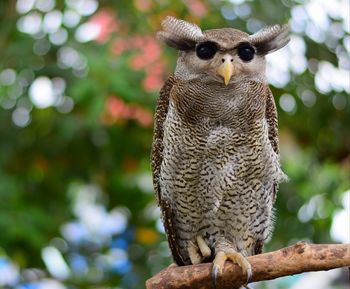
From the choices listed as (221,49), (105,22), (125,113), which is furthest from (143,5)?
(221,49)

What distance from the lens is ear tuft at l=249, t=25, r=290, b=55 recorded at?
10.00 feet

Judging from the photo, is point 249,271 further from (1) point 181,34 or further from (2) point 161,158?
(1) point 181,34

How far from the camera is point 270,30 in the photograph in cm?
309

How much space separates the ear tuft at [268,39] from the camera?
120 inches

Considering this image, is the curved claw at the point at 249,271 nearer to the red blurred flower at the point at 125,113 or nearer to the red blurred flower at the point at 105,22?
the red blurred flower at the point at 125,113

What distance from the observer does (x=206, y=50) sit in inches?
119

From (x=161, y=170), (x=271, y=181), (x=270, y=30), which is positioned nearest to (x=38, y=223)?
(x=161, y=170)

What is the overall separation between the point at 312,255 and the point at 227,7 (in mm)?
1572

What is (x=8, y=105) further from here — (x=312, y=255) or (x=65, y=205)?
(x=312, y=255)

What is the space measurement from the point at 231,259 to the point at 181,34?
0.81 m

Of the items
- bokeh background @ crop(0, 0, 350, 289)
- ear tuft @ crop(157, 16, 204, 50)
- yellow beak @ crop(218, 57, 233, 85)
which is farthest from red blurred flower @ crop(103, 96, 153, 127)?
yellow beak @ crop(218, 57, 233, 85)

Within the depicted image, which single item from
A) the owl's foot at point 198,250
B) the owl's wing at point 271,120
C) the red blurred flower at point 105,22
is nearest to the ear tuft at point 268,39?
the owl's wing at point 271,120

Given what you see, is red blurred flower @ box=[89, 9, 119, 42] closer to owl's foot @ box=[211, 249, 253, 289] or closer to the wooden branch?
owl's foot @ box=[211, 249, 253, 289]

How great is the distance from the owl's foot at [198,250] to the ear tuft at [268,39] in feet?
2.69
